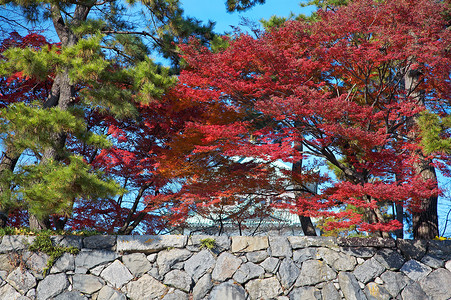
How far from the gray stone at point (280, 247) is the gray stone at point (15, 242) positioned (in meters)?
3.60

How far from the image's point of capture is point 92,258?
5.90m

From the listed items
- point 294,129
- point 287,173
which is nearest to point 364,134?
point 294,129

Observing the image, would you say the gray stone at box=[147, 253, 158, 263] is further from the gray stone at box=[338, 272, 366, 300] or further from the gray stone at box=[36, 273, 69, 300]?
the gray stone at box=[338, 272, 366, 300]

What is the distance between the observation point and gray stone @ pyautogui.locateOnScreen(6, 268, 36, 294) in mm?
5695

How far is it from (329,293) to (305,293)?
1.20ft

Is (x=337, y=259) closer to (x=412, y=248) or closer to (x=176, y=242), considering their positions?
(x=412, y=248)

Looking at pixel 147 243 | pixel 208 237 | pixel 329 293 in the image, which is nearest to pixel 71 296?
pixel 147 243

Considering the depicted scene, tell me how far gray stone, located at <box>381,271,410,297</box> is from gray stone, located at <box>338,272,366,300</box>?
16.6 inches

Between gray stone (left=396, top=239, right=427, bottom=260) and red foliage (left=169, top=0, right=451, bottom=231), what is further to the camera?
gray stone (left=396, top=239, right=427, bottom=260)

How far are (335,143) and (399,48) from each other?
1901 mm

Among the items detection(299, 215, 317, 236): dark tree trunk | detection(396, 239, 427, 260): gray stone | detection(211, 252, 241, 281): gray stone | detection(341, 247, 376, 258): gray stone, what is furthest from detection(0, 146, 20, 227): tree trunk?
detection(396, 239, 427, 260): gray stone

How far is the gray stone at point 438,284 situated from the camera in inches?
235

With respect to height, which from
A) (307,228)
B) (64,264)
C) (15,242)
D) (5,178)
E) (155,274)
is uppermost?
(5,178)

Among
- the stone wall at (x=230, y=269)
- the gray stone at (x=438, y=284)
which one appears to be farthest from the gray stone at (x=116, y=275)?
the gray stone at (x=438, y=284)
